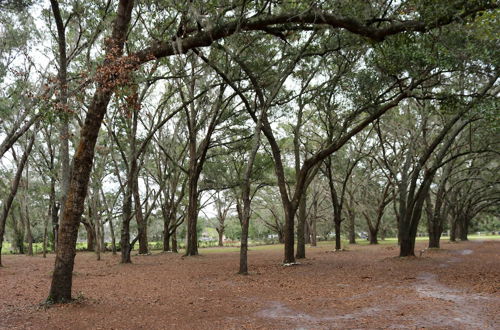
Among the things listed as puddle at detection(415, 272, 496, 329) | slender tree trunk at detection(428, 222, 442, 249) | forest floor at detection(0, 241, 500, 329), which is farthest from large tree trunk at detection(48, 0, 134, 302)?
slender tree trunk at detection(428, 222, 442, 249)

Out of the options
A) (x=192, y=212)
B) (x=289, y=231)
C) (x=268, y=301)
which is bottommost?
(x=268, y=301)

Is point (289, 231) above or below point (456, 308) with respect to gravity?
above

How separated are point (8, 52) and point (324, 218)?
37969mm

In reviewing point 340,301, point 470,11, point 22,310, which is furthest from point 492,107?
point 22,310

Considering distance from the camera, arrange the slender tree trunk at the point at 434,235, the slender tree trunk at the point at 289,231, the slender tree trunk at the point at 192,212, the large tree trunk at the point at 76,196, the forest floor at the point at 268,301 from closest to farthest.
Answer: the forest floor at the point at 268,301 < the large tree trunk at the point at 76,196 < the slender tree trunk at the point at 289,231 < the slender tree trunk at the point at 192,212 < the slender tree trunk at the point at 434,235

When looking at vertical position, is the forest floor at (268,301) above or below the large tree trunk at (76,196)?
below

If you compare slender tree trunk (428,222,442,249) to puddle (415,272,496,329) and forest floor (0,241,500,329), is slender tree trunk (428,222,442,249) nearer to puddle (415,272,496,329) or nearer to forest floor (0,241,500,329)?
forest floor (0,241,500,329)

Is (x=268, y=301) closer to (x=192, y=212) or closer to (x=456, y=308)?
(x=456, y=308)

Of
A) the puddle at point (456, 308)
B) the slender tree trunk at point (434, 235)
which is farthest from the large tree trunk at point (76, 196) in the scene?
the slender tree trunk at point (434, 235)

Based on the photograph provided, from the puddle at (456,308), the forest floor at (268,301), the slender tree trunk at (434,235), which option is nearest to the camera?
the puddle at (456,308)

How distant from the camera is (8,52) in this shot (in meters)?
15.1

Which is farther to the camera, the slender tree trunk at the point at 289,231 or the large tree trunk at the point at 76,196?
the slender tree trunk at the point at 289,231

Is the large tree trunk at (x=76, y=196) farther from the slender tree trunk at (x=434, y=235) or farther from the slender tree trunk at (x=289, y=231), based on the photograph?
the slender tree trunk at (x=434, y=235)

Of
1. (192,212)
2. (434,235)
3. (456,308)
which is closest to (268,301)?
(456,308)
